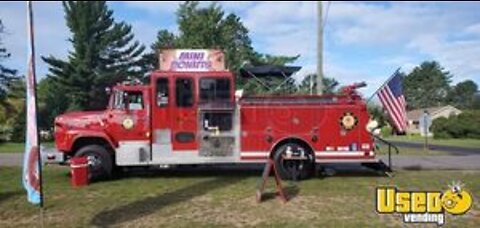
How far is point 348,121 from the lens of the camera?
1722 centimetres

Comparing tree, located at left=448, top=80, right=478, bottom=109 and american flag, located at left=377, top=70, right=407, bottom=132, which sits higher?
tree, located at left=448, top=80, right=478, bottom=109

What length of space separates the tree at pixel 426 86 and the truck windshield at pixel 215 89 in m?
144

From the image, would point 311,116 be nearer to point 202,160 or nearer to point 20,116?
point 202,160

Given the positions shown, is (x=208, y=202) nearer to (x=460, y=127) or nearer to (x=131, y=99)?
(x=131, y=99)

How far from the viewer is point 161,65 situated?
690 inches

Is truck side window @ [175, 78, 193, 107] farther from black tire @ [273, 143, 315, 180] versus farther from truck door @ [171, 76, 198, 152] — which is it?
black tire @ [273, 143, 315, 180]

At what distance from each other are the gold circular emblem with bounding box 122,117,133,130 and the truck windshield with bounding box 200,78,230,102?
185cm

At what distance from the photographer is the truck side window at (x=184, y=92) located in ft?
56.1

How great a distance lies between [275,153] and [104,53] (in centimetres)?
5650

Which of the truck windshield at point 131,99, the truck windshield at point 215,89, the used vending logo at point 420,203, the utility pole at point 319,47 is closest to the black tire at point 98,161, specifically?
the truck windshield at point 131,99

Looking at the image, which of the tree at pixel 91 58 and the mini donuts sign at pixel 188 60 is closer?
the mini donuts sign at pixel 188 60

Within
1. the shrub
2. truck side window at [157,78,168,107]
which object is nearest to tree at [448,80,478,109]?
the shrub

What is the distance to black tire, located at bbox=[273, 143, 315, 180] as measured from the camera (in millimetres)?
16688

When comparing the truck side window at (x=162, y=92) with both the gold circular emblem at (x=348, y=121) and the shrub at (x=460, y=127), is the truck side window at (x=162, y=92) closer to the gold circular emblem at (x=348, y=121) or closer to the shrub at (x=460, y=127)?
the gold circular emblem at (x=348, y=121)
